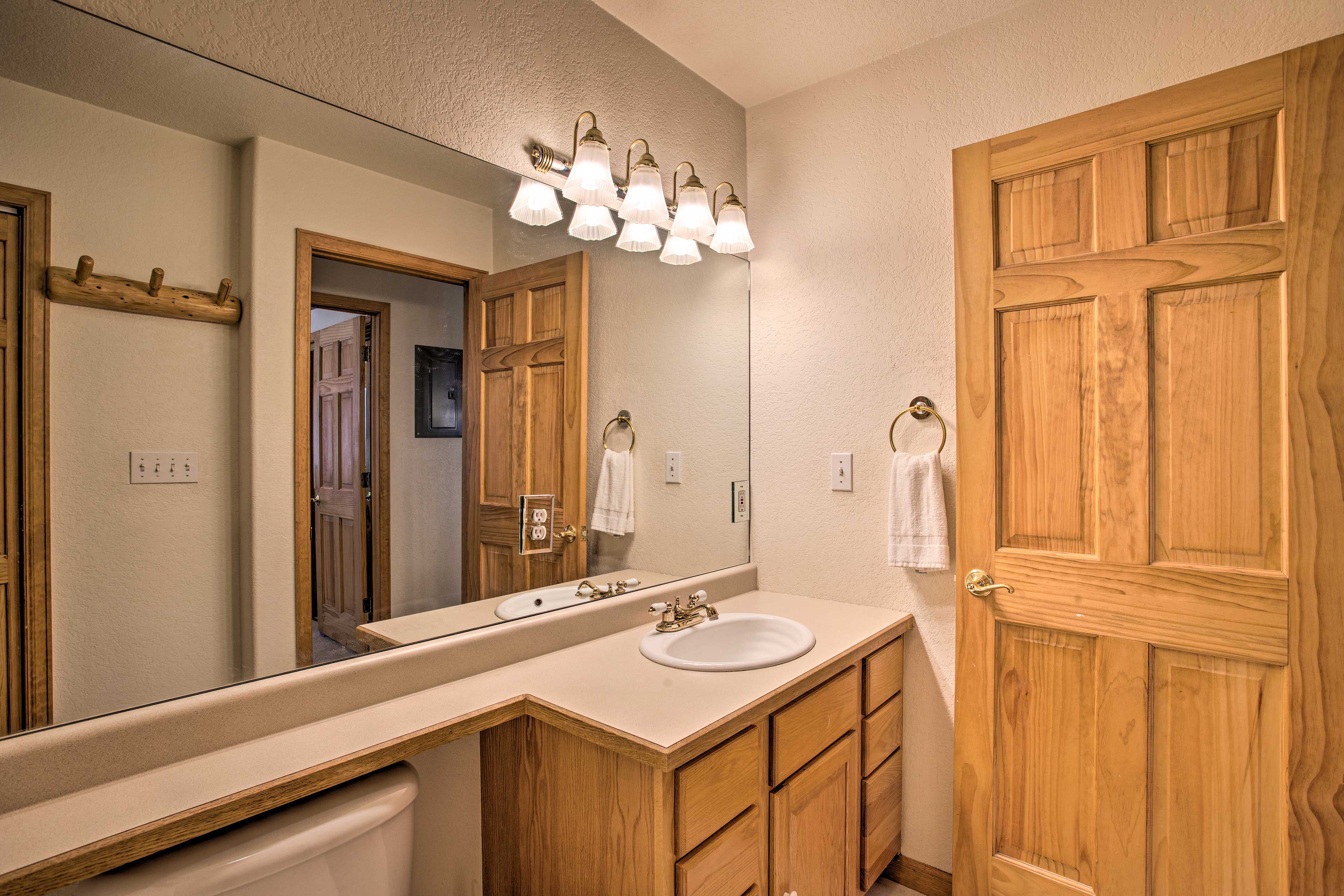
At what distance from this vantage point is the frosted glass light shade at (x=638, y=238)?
6.18 ft

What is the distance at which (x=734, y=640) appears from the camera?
185 cm

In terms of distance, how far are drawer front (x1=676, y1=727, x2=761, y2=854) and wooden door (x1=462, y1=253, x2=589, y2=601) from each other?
642 mm

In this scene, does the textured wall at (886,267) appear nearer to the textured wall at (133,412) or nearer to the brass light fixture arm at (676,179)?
the brass light fixture arm at (676,179)

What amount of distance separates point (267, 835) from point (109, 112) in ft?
3.62

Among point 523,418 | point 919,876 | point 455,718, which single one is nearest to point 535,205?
point 523,418

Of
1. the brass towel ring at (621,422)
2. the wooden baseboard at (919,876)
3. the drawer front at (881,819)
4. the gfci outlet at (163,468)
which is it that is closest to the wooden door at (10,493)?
the gfci outlet at (163,468)

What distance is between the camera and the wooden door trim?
1.34 metres

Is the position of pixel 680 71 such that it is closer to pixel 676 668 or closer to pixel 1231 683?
pixel 676 668

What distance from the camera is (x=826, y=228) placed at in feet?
6.98

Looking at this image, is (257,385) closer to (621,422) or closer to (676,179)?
(621,422)

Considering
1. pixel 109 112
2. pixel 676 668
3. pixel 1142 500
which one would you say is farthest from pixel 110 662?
pixel 1142 500

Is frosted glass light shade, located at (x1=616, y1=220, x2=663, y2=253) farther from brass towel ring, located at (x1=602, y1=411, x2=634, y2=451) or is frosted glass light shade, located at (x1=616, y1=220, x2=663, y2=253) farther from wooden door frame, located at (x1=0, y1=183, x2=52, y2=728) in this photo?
wooden door frame, located at (x1=0, y1=183, x2=52, y2=728)

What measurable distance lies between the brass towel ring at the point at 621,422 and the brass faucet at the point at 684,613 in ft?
1.48

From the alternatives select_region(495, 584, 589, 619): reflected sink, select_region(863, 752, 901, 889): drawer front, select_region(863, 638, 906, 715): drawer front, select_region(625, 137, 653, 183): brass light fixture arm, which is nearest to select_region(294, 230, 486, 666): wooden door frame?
select_region(495, 584, 589, 619): reflected sink
